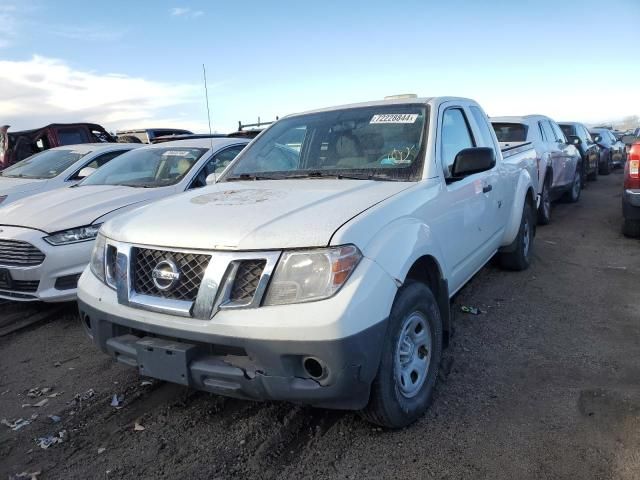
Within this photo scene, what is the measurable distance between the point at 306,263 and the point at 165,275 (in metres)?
0.74

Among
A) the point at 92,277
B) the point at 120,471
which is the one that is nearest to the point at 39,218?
the point at 92,277

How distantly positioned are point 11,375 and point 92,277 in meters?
1.37

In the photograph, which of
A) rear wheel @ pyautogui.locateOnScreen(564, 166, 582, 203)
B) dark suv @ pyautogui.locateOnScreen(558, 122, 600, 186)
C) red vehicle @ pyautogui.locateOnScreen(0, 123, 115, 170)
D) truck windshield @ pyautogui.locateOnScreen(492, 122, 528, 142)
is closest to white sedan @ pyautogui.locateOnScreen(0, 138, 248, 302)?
truck windshield @ pyautogui.locateOnScreen(492, 122, 528, 142)

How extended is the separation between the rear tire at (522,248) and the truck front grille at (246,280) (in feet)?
12.5

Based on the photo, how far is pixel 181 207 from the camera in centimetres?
303

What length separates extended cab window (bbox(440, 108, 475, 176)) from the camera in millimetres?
3594

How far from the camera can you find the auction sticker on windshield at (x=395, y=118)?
3.63m

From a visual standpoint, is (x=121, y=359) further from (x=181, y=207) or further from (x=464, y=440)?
(x=464, y=440)

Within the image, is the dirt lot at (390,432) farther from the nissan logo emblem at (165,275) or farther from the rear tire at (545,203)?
the rear tire at (545,203)

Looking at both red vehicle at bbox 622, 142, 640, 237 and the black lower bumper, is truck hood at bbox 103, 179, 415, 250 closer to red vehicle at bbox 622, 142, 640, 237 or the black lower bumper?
the black lower bumper

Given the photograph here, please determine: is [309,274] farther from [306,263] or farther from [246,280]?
[246,280]

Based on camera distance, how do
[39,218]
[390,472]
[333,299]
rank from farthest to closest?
[39,218] → [390,472] → [333,299]

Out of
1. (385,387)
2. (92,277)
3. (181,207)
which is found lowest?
(385,387)

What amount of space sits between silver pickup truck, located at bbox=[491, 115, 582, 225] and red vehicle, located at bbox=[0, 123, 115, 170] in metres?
9.49
